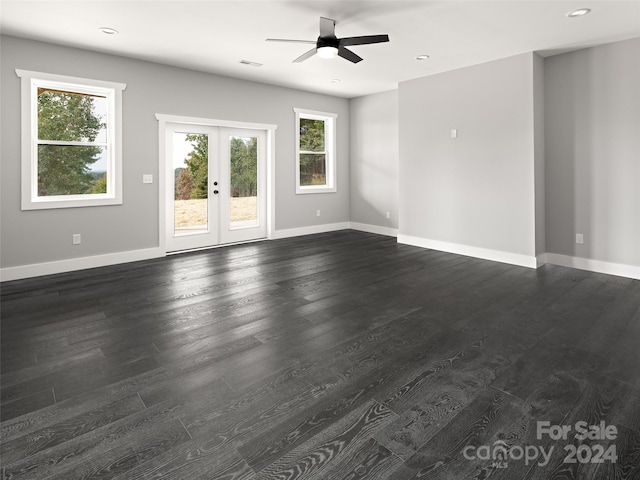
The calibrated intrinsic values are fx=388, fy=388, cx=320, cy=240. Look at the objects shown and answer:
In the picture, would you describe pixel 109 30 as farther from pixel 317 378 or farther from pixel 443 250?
pixel 443 250

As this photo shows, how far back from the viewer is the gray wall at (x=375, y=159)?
24.0ft

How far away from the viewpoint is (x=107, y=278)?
4570 millimetres

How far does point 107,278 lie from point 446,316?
3798 millimetres

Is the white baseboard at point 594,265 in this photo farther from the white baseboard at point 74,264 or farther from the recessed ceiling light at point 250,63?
the white baseboard at point 74,264

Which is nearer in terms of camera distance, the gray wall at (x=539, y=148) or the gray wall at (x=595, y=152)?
the gray wall at (x=595, y=152)

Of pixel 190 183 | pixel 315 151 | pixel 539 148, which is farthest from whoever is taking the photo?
pixel 315 151

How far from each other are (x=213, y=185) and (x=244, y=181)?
0.62 meters

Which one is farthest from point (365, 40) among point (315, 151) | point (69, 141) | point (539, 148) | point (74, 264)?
point (74, 264)

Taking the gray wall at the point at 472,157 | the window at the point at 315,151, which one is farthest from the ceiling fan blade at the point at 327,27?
the window at the point at 315,151

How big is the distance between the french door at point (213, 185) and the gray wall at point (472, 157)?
258 centimetres

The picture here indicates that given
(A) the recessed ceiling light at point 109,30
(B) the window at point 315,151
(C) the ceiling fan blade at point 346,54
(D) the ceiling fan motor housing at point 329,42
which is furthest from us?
(B) the window at point 315,151

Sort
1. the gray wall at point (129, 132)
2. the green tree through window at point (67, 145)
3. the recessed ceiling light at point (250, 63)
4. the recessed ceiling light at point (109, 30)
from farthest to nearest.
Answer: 1. the recessed ceiling light at point (250, 63)
2. the green tree through window at point (67, 145)
3. the gray wall at point (129, 132)
4. the recessed ceiling light at point (109, 30)

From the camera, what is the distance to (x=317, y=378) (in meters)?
2.34

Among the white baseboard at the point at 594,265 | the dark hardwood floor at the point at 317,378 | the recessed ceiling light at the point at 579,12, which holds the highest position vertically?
the recessed ceiling light at the point at 579,12
